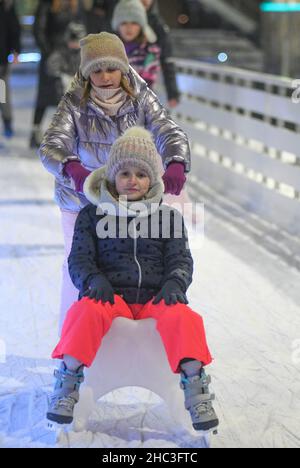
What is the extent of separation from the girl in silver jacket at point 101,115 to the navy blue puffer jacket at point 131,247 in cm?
33

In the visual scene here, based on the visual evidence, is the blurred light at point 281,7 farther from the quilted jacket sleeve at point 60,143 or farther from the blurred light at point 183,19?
the quilted jacket sleeve at point 60,143

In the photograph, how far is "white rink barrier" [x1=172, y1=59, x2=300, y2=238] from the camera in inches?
273

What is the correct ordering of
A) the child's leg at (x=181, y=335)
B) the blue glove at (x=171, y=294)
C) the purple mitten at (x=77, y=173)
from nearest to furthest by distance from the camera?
1. the child's leg at (x=181, y=335)
2. the blue glove at (x=171, y=294)
3. the purple mitten at (x=77, y=173)

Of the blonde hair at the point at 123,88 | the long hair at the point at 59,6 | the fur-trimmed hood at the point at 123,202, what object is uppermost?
the blonde hair at the point at 123,88

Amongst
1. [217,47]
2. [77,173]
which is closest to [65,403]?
[77,173]

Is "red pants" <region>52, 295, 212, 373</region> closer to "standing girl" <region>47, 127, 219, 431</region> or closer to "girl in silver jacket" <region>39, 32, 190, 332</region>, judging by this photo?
"standing girl" <region>47, 127, 219, 431</region>

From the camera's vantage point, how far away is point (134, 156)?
11.0 ft

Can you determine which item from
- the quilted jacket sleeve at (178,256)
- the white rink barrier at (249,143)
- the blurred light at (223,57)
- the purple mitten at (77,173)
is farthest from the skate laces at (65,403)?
the blurred light at (223,57)

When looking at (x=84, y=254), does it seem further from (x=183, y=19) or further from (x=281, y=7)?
(x=183, y=19)

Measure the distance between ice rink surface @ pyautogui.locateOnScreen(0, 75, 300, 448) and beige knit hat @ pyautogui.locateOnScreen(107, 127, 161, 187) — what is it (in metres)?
0.85

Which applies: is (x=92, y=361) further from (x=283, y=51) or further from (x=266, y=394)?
(x=283, y=51)

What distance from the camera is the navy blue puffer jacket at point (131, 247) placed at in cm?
336

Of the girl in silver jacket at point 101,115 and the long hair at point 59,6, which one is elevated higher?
the girl in silver jacket at point 101,115

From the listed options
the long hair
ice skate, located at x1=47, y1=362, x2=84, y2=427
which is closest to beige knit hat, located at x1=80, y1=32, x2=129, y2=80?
ice skate, located at x1=47, y1=362, x2=84, y2=427
